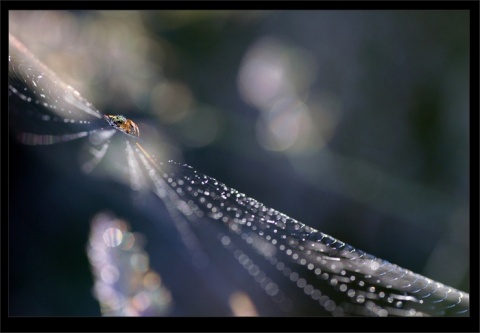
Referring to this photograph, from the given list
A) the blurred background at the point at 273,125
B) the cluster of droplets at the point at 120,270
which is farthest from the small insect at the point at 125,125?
the cluster of droplets at the point at 120,270

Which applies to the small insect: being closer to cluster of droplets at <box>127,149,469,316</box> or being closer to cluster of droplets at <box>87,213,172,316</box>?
cluster of droplets at <box>127,149,469,316</box>

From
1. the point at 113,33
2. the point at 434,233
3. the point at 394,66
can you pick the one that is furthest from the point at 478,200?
the point at 113,33

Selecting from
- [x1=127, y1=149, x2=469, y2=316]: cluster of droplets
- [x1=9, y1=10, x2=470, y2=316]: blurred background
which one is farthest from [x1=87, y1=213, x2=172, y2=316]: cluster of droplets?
[x1=127, y1=149, x2=469, y2=316]: cluster of droplets

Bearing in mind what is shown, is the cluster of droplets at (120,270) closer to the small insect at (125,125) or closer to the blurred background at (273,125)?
the blurred background at (273,125)

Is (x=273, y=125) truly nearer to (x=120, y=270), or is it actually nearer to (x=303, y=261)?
(x=303, y=261)

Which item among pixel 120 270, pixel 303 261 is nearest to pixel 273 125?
pixel 303 261
